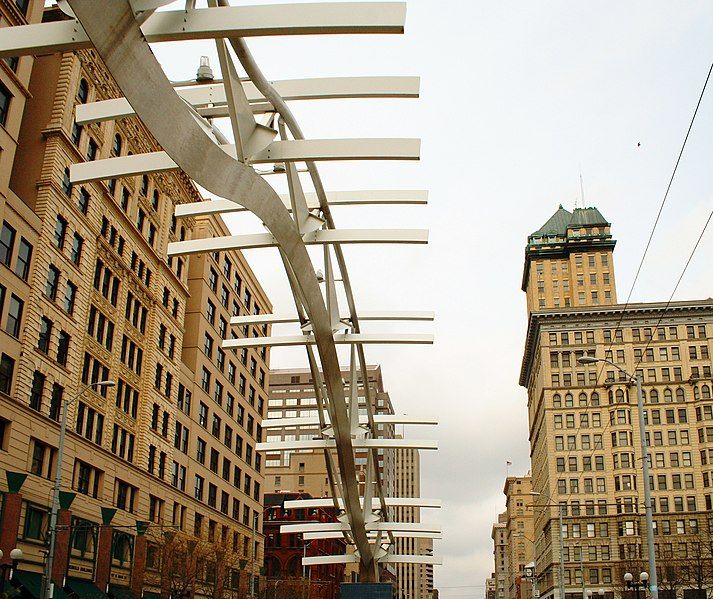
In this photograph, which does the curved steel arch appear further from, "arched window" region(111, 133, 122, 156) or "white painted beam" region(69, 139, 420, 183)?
"arched window" region(111, 133, 122, 156)

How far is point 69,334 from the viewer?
4331cm

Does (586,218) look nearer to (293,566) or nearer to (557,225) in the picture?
(557,225)

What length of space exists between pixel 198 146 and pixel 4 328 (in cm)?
2943

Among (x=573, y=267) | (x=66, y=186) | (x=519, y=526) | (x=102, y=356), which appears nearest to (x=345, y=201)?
(x=66, y=186)

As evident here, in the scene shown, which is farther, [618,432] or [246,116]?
[618,432]

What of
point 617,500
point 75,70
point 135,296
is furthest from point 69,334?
point 617,500

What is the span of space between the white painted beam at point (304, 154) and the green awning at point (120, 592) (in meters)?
39.0

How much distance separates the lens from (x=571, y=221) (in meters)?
134

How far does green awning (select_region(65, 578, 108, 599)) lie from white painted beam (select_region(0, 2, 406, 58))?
123 feet

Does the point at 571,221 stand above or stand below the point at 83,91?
above

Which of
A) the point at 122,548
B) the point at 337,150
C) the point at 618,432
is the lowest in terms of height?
the point at 122,548

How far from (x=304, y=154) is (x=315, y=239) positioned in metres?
4.95

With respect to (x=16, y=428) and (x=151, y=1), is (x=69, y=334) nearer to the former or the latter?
(x=16, y=428)

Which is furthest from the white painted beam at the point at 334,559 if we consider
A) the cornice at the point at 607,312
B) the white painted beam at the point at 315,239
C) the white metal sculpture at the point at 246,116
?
the cornice at the point at 607,312
